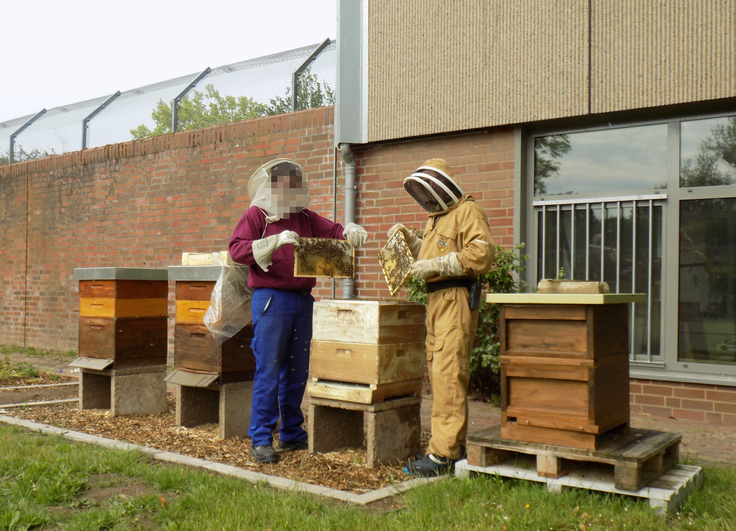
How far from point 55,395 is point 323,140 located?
424cm

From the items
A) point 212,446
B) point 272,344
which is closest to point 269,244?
point 272,344

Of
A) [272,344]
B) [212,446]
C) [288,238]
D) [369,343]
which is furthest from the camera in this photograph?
[212,446]

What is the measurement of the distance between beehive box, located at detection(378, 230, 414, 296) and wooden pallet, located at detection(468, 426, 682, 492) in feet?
3.68

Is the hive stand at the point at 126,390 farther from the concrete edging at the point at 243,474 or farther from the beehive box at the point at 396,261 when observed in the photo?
the beehive box at the point at 396,261

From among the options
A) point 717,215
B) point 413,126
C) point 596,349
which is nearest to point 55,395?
point 413,126

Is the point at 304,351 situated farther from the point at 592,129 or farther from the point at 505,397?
the point at 592,129

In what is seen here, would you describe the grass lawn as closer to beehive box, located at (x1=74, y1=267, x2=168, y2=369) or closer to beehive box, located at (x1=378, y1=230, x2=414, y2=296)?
beehive box, located at (x1=378, y1=230, x2=414, y2=296)

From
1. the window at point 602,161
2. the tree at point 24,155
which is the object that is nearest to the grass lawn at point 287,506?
the window at point 602,161

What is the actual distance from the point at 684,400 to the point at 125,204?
835 cm

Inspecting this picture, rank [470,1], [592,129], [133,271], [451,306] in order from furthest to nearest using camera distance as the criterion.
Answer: [470,1]
[592,129]
[133,271]
[451,306]

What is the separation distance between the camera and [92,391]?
22.1 ft

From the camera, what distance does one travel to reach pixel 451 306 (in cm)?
432

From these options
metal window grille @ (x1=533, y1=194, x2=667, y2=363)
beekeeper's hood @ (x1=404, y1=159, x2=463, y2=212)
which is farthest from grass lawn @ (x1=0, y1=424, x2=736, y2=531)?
metal window grille @ (x1=533, y1=194, x2=667, y2=363)

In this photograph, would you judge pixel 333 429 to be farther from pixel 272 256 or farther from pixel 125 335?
pixel 125 335
